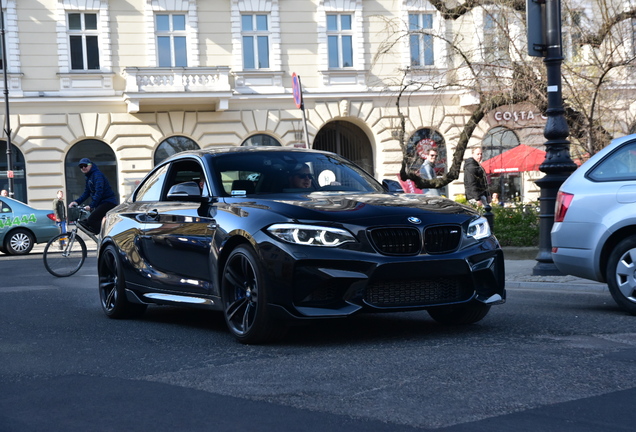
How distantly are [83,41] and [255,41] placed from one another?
5.61m

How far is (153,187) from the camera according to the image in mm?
9031

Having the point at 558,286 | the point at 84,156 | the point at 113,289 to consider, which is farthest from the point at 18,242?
the point at 558,286

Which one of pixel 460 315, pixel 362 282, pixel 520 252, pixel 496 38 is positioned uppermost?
pixel 496 38

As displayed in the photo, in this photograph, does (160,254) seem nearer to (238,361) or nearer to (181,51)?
(238,361)

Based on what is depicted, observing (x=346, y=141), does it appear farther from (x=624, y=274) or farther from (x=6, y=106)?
(x=624, y=274)

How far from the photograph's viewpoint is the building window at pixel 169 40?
33.6 meters

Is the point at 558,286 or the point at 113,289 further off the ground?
the point at 113,289

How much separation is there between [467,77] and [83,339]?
13.3 meters

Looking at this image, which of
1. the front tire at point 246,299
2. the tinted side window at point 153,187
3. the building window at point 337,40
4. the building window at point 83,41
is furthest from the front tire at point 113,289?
the building window at point 337,40

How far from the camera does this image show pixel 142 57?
3338cm

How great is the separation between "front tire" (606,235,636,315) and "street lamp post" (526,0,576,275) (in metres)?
3.96

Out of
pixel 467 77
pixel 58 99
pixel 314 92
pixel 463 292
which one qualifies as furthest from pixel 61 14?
→ pixel 463 292

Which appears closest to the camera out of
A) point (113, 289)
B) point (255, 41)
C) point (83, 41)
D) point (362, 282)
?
point (362, 282)

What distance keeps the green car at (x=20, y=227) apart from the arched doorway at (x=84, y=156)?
25.2 feet
